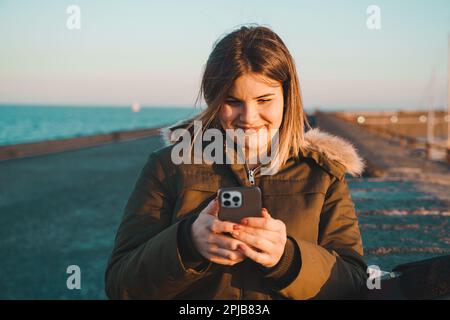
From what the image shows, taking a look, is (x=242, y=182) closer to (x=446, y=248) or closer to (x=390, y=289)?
(x=390, y=289)

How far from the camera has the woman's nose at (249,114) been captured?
2.04 meters

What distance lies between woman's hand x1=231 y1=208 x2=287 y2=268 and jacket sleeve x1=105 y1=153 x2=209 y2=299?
282 millimetres

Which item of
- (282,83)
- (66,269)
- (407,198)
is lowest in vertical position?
(66,269)

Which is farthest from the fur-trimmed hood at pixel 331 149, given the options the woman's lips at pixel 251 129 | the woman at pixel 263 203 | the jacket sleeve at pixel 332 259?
the woman's lips at pixel 251 129

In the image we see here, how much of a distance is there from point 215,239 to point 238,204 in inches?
6.4

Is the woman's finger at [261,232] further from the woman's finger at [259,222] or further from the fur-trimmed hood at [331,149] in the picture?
the fur-trimmed hood at [331,149]

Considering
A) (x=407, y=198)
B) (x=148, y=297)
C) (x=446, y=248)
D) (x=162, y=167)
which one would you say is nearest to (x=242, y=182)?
(x=162, y=167)

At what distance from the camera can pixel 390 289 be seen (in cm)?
198

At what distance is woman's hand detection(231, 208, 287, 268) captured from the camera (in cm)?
159

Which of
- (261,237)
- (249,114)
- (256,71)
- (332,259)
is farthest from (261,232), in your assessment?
(256,71)

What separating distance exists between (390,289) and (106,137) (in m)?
24.5

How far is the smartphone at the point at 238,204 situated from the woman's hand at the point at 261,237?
3 centimetres
